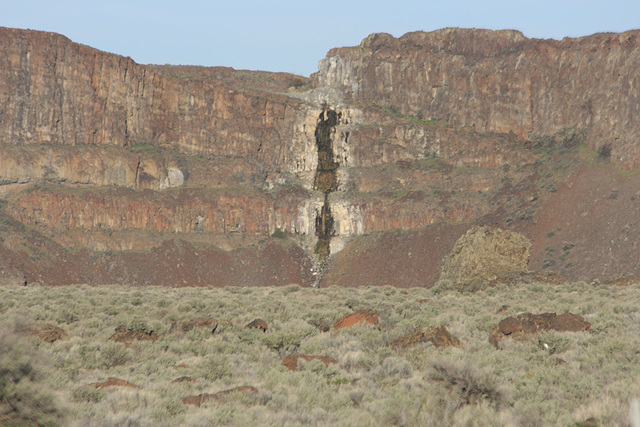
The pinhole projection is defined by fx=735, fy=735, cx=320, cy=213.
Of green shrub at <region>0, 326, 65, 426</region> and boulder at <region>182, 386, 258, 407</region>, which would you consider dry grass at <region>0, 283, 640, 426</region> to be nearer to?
green shrub at <region>0, 326, 65, 426</region>

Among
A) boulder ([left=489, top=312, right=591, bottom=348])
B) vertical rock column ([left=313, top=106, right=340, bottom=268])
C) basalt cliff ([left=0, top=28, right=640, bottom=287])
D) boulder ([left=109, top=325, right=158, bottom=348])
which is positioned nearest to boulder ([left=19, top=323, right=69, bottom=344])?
boulder ([left=109, top=325, right=158, bottom=348])

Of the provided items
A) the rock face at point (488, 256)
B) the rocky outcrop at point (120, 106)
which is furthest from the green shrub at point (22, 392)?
the rocky outcrop at point (120, 106)

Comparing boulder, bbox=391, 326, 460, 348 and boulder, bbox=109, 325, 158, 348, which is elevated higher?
boulder, bbox=391, 326, 460, 348

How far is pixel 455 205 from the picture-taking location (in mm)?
80188

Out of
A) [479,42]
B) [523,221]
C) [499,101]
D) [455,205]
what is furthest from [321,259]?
[479,42]

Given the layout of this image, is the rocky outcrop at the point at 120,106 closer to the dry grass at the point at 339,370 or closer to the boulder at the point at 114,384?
the dry grass at the point at 339,370

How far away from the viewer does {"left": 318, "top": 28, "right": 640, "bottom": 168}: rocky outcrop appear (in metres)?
79.7

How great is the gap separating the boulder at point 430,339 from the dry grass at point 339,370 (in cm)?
33

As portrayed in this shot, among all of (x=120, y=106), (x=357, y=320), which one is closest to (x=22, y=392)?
(x=357, y=320)

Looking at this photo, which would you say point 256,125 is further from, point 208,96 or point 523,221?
point 523,221

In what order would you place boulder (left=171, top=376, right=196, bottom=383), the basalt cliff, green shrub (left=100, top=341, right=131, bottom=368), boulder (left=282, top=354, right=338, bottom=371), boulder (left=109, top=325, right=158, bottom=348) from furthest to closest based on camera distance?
the basalt cliff
boulder (left=109, top=325, right=158, bottom=348)
green shrub (left=100, top=341, right=131, bottom=368)
boulder (left=282, top=354, right=338, bottom=371)
boulder (left=171, top=376, right=196, bottom=383)

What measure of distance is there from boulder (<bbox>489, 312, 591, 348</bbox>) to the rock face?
20.6 metres

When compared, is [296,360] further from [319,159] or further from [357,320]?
[319,159]

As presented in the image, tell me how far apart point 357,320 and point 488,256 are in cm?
2208
